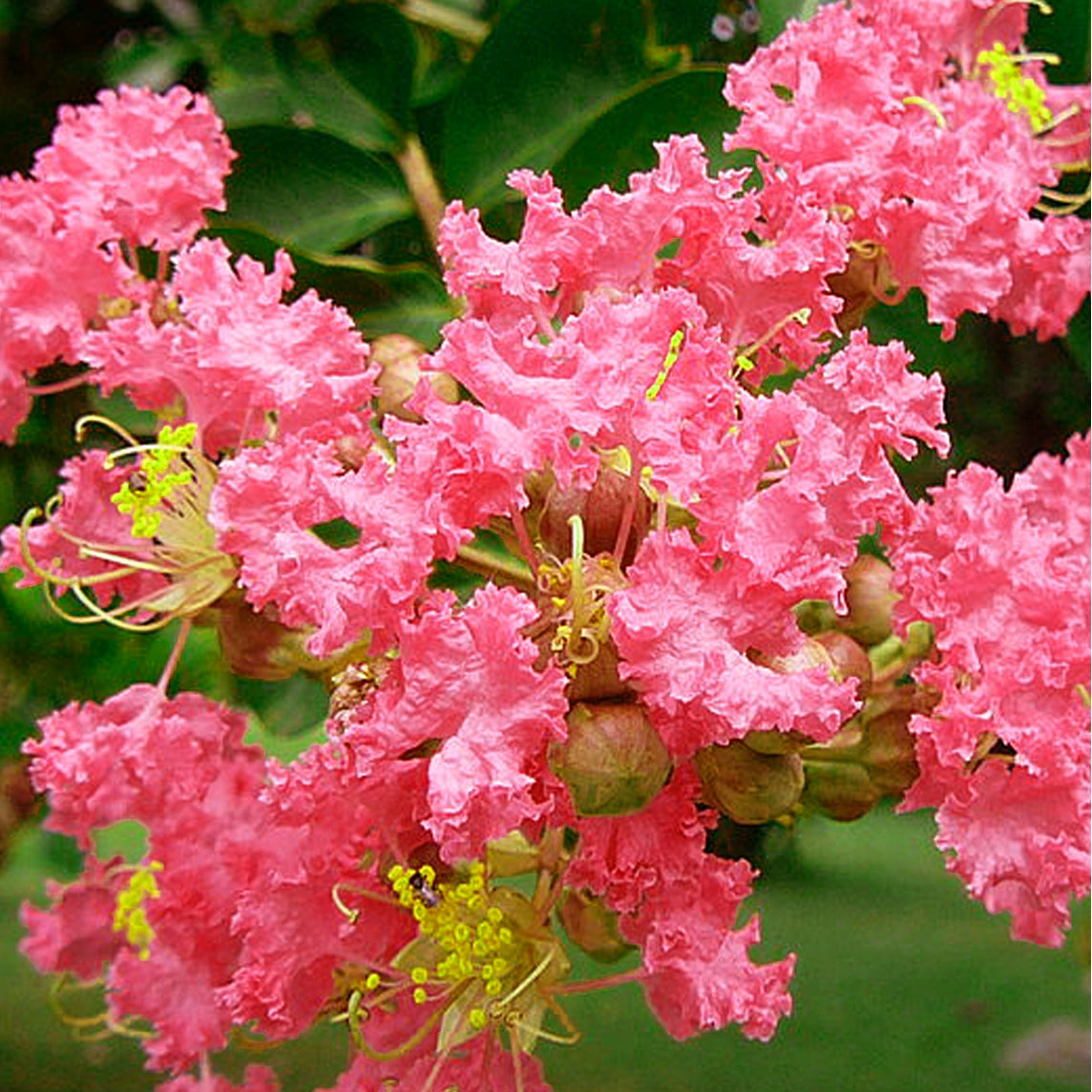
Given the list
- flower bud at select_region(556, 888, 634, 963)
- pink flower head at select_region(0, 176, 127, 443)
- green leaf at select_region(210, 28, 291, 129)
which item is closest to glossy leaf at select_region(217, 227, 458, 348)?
pink flower head at select_region(0, 176, 127, 443)

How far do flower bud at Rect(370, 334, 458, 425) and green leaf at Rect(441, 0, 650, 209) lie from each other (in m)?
0.28

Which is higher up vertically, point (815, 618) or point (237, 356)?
point (237, 356)

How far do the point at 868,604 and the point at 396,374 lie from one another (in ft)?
0.96

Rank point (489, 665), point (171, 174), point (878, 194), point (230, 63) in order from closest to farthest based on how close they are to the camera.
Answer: point (489, 665)
point (878, 194)
point (171, 174)
point (230, 63)

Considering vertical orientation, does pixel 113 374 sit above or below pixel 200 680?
above

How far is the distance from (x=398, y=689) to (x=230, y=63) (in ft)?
3.30

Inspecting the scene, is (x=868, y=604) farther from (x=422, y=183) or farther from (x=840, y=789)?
(x=422, y=183)

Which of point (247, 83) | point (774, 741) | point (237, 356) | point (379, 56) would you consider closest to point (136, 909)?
point (237, 356)

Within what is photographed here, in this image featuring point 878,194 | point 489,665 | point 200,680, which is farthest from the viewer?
point 200,680

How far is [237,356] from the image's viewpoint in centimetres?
97

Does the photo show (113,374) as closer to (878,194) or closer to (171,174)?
(171,174)

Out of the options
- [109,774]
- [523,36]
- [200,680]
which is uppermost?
[523,36]

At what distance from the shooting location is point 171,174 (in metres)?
1.11

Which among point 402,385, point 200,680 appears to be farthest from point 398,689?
point 200,680
